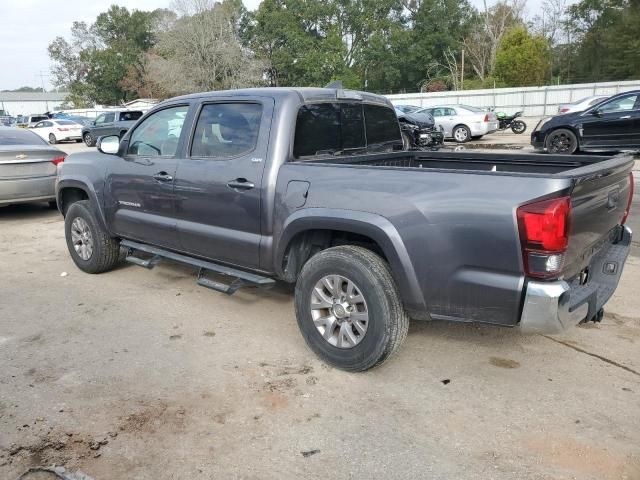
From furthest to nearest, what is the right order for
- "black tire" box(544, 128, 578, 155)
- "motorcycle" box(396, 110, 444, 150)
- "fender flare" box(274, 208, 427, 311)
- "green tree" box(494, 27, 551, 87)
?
"green tree" box(494, 27, 551, 87)
"motorcycle" box(396, 110, 444, 150)
"black tire" box(544, 128, 578, 155)
"fender flare" box(274, 208, 427, 311)

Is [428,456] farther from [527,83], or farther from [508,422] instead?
[527,83]

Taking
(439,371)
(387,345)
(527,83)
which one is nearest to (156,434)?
(387,345)

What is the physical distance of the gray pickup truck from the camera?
286 cm

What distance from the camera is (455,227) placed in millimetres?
2967

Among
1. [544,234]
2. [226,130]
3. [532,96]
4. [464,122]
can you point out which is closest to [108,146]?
[226,130]

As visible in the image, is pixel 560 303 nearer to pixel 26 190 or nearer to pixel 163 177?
pixel 163 177

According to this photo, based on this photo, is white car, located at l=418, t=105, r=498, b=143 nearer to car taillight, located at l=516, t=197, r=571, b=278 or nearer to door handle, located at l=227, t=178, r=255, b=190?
door handle, located at l=227, t=178, r=255, b=190

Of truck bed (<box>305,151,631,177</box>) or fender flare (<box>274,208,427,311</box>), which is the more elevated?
truck bed (<box>305,151,631,177</box>)

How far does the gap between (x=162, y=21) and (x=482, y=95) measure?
36358mm

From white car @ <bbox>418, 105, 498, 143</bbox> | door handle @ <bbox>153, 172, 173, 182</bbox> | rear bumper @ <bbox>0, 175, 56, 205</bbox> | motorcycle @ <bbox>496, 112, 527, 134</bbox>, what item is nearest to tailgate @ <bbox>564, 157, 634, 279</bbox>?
door handle @ <bbox>153, 172, 173, 182</bbox>

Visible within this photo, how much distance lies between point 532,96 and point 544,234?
33.9 meters

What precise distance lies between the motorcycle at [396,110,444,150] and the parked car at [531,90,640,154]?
3666mm

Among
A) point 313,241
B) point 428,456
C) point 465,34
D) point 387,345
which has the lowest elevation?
point 428,456

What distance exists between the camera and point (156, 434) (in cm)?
299
